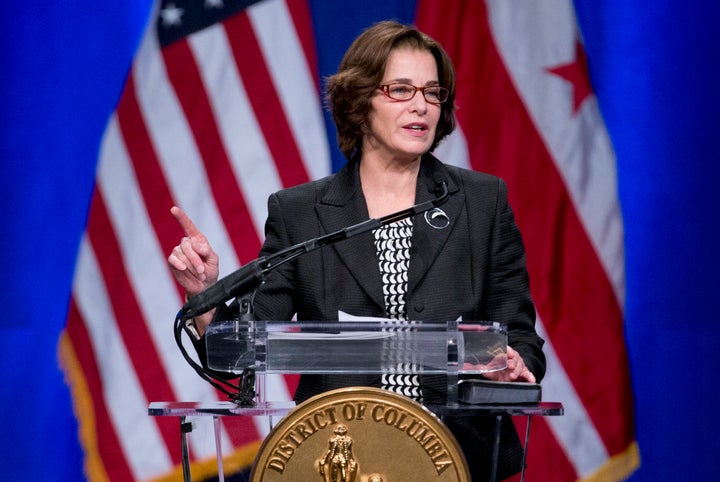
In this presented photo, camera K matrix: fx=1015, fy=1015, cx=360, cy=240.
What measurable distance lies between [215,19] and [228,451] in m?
2.54

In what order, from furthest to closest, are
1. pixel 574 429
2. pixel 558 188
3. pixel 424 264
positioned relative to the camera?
pixel 558 188
pixel 574 429
pixel 424 264

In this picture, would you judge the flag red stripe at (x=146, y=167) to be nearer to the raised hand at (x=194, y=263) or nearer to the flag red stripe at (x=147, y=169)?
the flag red stripe at (x=147, y=169)

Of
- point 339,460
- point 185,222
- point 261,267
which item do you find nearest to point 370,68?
point 185,222

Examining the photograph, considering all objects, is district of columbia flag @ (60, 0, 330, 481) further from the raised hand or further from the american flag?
the raised hand

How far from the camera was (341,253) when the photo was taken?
7.11 ft

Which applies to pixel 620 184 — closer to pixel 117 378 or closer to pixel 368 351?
pixel 117 378

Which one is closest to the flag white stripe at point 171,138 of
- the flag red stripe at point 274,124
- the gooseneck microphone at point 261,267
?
the flag red stripe at point 274,124

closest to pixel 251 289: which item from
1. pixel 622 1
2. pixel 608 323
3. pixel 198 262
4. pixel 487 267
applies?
pixel 198 262

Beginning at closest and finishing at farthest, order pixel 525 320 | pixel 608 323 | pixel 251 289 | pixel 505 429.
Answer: pixel 505 429
pixel 251 289
pixel 525 320
pixel 608 323

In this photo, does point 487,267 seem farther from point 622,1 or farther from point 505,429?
point 622,1

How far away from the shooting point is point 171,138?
150 inches

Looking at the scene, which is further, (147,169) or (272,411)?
(147,169)

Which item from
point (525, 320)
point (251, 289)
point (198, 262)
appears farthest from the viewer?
point (525, 320)

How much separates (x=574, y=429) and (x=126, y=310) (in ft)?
5.48
